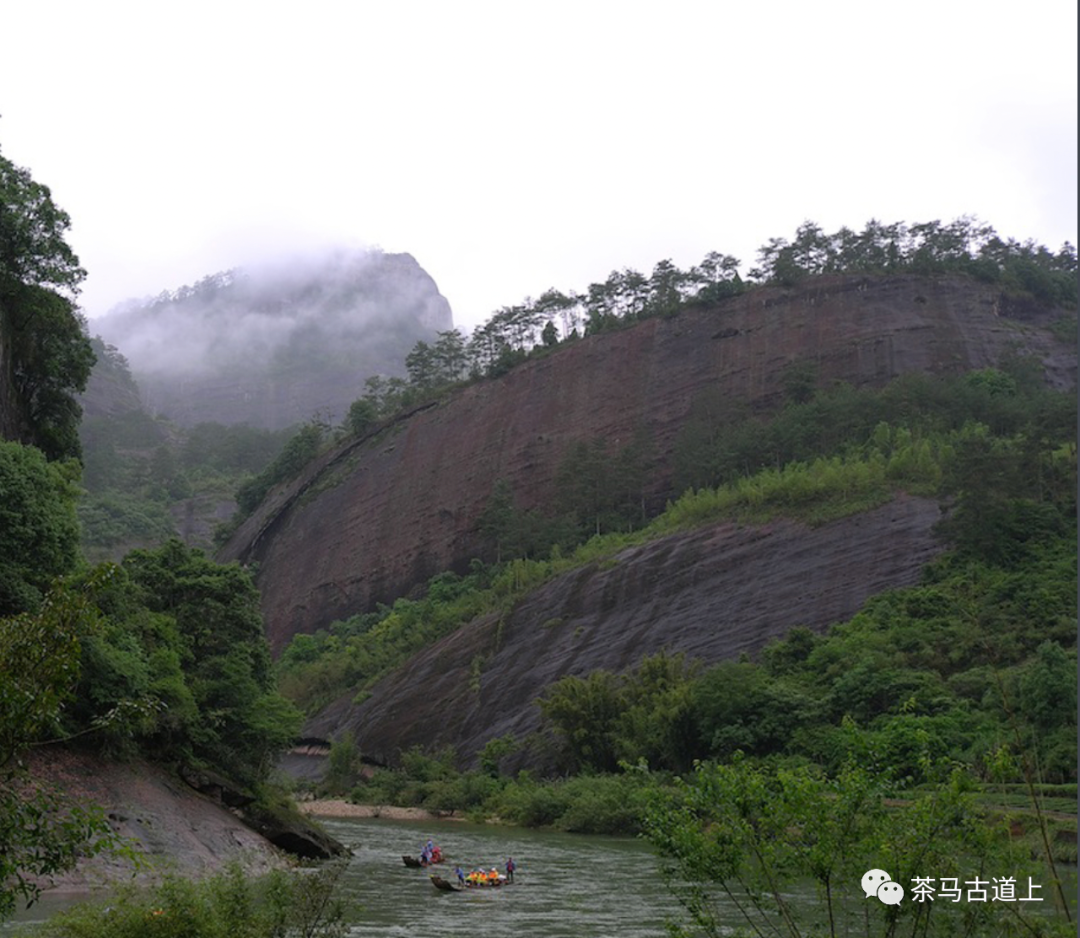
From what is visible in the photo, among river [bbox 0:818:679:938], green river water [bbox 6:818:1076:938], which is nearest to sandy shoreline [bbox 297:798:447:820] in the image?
river [bbox 0:818:679:938]

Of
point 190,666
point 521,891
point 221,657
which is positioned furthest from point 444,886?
point 190,666

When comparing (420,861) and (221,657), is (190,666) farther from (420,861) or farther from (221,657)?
(420,861)

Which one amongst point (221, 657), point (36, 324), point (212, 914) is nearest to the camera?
point (212, 914)

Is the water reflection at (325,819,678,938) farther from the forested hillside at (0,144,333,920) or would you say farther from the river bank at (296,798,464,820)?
the river bank at (296,798,464,820)

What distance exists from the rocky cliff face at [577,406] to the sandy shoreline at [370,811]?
29.1 meters

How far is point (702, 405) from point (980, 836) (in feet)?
234

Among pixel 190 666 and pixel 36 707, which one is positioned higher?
pixel 36 707

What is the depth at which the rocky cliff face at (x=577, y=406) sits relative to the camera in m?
80.5

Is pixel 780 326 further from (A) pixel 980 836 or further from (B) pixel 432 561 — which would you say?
(A) pixel 980 836

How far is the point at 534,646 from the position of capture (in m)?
63.1

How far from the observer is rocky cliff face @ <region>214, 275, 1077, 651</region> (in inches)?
3169

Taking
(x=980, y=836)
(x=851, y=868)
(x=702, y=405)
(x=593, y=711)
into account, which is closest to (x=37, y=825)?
(x=851, y=868)

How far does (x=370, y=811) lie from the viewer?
55.5 metres

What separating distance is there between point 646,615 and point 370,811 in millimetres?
16555
